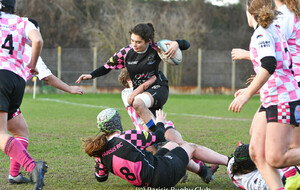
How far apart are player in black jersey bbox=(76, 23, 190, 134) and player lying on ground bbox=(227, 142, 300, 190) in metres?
1.46

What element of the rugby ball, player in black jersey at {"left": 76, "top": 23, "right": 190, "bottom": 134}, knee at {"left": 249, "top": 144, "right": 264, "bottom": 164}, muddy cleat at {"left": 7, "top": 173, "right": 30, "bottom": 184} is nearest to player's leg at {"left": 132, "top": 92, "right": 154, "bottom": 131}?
player in black jersey at {"left": 76, "top": 23, "right": 190, "bottom": 134}

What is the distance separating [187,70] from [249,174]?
22984mm

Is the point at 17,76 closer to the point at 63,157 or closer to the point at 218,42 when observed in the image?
the point at 63,157

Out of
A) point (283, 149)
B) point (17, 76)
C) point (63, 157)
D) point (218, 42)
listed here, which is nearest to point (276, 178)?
point (283, 149)

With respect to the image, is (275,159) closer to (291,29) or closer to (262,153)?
(262,153)

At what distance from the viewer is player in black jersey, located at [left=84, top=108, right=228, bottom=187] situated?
4520 mm

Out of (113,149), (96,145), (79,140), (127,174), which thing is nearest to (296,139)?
(127,174)

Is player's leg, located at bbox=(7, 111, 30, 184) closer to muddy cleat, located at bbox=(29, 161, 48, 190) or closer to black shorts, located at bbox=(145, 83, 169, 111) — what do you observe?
muddy cleat, located at bbox=(29, 161, 48, 190)

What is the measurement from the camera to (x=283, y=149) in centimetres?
390

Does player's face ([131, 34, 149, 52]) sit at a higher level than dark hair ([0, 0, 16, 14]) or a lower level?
lower

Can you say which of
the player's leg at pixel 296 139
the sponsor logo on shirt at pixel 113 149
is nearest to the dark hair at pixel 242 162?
the player's leg at pixel 296 139

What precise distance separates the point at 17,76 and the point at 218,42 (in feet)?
95.5

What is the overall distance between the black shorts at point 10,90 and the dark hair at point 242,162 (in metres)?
2.20

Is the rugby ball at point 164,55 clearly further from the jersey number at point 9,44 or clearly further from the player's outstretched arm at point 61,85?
the jersey number at point 9,44
